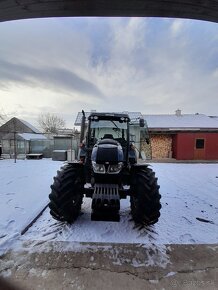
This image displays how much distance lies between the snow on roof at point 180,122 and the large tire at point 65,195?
15381mm

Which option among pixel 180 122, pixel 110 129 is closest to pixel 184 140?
pixel 180 122

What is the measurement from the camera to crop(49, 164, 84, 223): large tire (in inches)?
158

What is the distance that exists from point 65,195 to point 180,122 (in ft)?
58.8

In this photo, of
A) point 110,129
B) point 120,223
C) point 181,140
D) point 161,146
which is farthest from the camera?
point 161,146

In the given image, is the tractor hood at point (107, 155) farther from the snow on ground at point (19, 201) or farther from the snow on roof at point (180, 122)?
the snow on roof at point (180, 122)

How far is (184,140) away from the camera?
735 inches

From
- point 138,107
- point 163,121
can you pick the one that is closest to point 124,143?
point 163,121

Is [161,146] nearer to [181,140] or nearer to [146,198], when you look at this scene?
[181,140]

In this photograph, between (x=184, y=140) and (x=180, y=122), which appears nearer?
(x=184, y=140)

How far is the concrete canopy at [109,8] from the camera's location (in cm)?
311

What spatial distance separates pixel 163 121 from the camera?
20344 mm

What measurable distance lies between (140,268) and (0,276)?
1.75m

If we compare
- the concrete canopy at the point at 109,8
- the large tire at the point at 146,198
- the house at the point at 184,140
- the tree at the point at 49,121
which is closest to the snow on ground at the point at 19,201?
the large tire at the point at 146,198

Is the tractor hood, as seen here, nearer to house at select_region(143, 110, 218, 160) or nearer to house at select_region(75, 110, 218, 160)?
house at select_region(75, 110, 218, 160)
